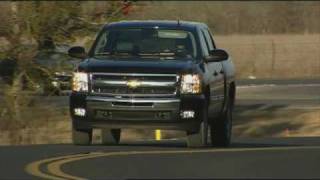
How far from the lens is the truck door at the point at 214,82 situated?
16.2 m

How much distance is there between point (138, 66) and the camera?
595 inches

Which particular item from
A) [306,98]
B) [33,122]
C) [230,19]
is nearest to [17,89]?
[33,122]

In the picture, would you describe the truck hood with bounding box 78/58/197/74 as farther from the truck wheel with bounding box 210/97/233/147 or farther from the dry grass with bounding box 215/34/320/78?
the dry grass with bounding box 215/34/320/78

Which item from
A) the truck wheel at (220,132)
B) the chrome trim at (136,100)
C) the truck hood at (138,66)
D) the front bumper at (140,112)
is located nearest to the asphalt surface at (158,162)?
the front bumper at (140,112)

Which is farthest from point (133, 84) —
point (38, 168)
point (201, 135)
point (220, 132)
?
point (220, 132)

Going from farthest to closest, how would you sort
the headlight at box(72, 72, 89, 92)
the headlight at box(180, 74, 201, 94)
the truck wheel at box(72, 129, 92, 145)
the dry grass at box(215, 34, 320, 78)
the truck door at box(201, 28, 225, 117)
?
1. the dry grass at box(215, 34, 320, 78)
2. the truck door at box(201, 28, 225, 117)
3. the truck wheel at box(72, 129, 92, 145)
4. the headlight at box(72, 72, 89, 92)
5. the headlight at box(180, 74, 201, 94)

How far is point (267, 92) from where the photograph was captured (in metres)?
33.4

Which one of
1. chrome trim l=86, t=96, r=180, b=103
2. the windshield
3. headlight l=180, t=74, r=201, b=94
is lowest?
chrome trim l=86, t=96, r=180, b=103

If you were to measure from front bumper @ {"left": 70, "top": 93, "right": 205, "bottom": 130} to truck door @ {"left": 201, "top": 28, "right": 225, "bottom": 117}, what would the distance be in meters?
1.08

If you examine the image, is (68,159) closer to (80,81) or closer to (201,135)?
(80,81)

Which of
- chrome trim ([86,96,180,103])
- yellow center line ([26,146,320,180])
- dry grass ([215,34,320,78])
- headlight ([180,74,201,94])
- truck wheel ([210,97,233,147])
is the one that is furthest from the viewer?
dry grass ([215,34,320,78])

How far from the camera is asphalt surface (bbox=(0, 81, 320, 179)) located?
489 inches

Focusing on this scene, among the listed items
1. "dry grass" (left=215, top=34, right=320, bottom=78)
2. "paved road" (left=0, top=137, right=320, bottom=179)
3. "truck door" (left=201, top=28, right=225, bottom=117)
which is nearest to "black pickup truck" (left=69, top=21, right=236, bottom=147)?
"truck door" (left=201, top=28, right=225, bottom=117)

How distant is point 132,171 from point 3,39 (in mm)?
9669
